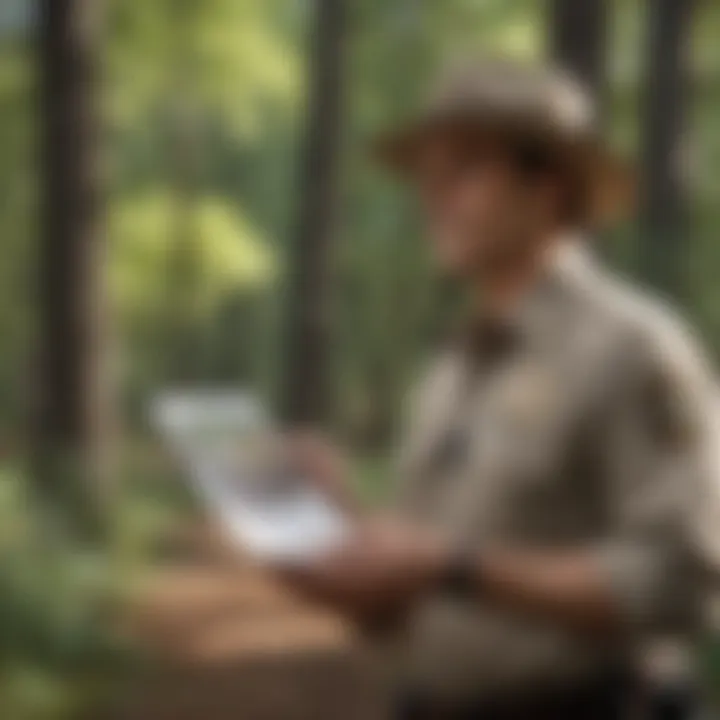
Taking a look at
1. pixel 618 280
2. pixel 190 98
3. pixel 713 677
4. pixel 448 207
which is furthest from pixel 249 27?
pixel 713 677

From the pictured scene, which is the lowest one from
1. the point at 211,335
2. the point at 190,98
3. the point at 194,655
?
the point at 194,655

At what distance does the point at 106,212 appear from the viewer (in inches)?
35.9

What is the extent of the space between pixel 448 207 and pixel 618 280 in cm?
11

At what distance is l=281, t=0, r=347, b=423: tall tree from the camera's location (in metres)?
0.93

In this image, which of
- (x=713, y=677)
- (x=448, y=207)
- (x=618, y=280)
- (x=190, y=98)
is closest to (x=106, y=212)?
(x=190, y=98)

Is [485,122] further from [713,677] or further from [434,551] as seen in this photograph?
[713,677]

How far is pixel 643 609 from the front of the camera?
0.88m

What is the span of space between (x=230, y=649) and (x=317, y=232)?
0.25m

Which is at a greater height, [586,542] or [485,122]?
[485,122]

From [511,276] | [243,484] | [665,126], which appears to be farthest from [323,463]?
[665,126]

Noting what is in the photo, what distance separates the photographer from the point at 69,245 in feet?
3.00

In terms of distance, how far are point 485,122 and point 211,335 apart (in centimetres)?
20

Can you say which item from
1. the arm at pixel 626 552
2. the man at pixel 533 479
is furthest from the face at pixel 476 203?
the arm at pixel 626 552

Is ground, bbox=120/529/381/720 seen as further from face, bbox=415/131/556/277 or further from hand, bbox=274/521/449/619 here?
face, bbox=415/131/556/277
